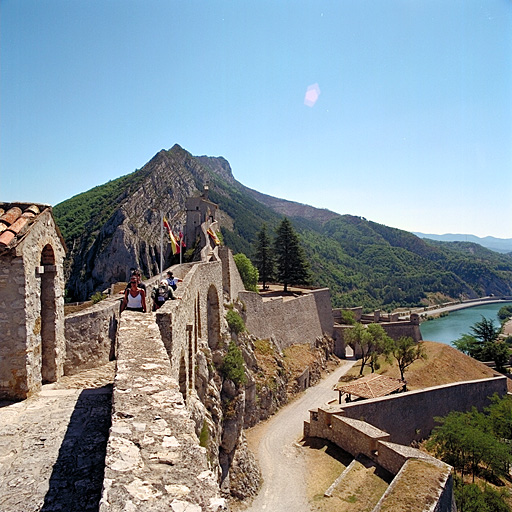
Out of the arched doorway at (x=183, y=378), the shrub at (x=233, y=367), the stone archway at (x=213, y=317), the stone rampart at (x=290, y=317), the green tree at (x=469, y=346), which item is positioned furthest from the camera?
the green tree at (x=469, y=346)

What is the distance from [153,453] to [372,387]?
20.4 m

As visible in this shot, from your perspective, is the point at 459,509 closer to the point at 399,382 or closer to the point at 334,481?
the point at 334,481

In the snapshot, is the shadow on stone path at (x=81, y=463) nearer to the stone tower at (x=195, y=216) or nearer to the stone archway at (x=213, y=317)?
Answer: the stone archway at (x=213, y=317)

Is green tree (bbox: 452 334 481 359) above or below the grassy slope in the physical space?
below

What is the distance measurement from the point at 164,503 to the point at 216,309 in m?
16.1

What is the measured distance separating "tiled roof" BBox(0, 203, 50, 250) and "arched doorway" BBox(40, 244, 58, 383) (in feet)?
2.29

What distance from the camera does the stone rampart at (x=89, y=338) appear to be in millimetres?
7179

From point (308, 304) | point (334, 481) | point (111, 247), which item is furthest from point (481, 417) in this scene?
point (111, 247)

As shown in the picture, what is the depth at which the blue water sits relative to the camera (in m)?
61.9

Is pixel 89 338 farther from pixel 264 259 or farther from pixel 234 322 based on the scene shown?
pixel 264 259

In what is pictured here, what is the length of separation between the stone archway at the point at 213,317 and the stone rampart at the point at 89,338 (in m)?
9.13

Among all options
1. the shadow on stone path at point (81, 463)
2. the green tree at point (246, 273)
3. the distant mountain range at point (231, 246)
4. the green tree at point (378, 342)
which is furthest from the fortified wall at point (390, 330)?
the shadow on stone path at point (81, 463)

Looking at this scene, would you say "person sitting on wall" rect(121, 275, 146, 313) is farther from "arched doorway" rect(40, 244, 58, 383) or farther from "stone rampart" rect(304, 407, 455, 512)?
"stone rampart" rect(304, 407, 455, 512)

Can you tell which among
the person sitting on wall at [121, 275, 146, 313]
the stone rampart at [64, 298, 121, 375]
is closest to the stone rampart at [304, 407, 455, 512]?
the stone rampart at [64, 298, 121, 375]
